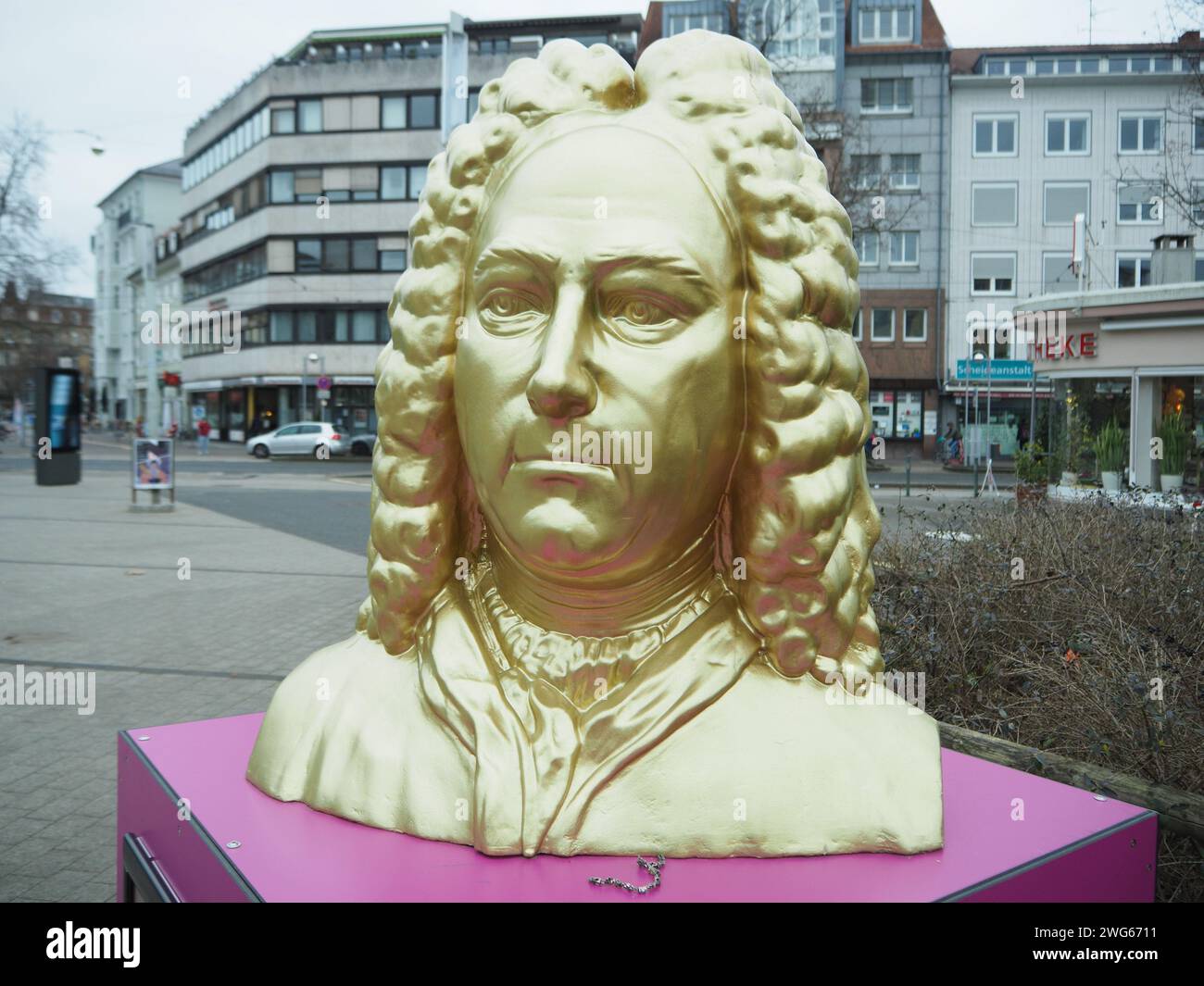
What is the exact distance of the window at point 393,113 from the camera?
34.2 meters

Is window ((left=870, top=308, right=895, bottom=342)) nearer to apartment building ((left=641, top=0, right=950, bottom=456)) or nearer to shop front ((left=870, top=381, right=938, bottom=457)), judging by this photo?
apartment building ((left=641, top=0, right=950, bottom=456))

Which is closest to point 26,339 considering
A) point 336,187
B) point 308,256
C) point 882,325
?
point 308,256

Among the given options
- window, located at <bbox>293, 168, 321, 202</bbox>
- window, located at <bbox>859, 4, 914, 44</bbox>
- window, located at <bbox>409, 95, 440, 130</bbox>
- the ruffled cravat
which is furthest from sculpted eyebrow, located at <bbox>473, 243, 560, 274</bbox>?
window, located at <bbox>293, 168, 321, 202</bbox>

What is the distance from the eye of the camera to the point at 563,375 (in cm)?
187

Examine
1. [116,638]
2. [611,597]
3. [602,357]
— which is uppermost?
[602,357]

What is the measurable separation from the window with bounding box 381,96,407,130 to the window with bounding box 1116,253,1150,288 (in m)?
22.6

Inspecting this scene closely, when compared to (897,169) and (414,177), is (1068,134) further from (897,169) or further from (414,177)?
(414,177)

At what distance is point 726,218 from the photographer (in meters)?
2.07

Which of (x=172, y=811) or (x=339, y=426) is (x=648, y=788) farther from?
(x=339, y=426)

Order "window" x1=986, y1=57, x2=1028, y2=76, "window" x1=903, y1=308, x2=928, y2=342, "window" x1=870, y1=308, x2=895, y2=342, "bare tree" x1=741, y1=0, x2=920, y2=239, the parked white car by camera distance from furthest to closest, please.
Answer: "window" x1=986, y1=57, x2=1028, y2=76, "window" x1=870, y1=308, x2=895, y2=342, "window" x1=903, y1=308, x2=928, y2=342, the parked white car, "bare tree" x1=741, y1=0, x2=920, y2=239

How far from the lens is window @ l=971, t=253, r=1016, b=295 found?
3075 cm

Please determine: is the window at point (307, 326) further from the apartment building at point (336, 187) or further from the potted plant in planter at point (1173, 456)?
the potted plant in planter at point (1173, 456)

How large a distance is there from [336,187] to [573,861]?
3577 cm

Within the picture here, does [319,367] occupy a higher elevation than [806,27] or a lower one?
lower
